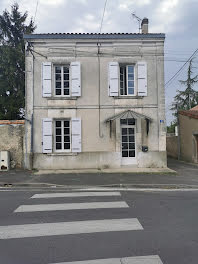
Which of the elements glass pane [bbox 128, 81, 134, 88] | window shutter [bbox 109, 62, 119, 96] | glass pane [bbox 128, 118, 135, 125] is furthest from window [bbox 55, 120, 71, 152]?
glass pane [bbox 128, 81, 134, 88]

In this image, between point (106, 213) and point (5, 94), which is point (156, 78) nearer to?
point (106, 213)

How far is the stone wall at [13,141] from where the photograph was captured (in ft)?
39.9

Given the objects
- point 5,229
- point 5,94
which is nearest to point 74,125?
point 5,229

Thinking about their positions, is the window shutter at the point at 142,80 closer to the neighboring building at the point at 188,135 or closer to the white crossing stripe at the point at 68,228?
the neighboring building at the point at 188,135

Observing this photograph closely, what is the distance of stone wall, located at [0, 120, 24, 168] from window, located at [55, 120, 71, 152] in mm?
1780

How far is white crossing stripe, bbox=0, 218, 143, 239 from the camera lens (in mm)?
3971

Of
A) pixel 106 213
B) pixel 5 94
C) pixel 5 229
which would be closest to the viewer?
pixel 5 229

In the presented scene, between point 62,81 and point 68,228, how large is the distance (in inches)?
372

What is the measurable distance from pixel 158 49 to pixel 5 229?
11233 mm

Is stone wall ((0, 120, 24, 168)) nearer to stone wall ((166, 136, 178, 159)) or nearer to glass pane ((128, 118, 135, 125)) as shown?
glass pane ((128, 118, 135, 125))

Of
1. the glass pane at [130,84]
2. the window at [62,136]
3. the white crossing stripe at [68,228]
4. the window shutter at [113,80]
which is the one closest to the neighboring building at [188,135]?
the glass pane at [130,84]

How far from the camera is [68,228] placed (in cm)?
420

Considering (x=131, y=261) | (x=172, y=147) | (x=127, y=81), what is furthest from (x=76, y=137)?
(x=172, y=147)

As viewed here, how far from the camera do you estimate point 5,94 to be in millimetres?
21688
